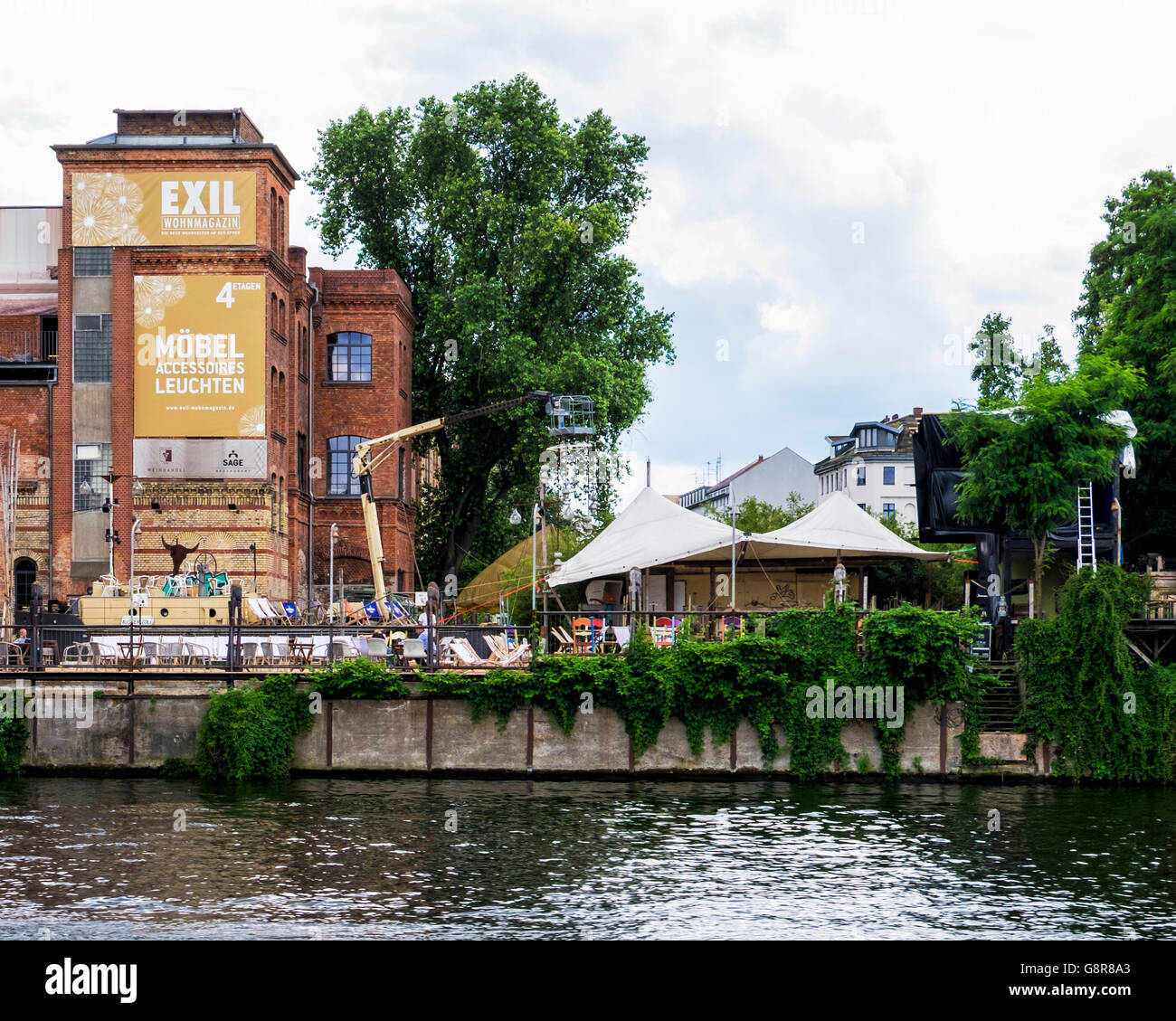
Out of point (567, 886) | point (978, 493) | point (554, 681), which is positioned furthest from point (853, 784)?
point (567, 886)

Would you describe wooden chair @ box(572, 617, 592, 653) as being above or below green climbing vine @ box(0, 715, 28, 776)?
above

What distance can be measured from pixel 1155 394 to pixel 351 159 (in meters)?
33.9

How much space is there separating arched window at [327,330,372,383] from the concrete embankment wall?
2631 centimetres

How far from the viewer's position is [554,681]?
3042 cm

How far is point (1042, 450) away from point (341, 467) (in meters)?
28.8

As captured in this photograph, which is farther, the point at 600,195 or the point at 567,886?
the point at 600,195

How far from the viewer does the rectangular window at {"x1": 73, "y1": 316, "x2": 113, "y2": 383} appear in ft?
159

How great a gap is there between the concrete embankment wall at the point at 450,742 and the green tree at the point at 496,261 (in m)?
25.1

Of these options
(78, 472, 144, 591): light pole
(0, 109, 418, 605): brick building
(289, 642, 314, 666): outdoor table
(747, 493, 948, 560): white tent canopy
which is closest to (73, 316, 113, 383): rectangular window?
(0, 109, 418, 605): brick building

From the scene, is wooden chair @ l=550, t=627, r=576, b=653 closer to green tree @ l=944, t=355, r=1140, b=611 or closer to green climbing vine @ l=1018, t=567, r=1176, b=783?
green climbing vine @ l=1018, t=567, r=1176, b=783

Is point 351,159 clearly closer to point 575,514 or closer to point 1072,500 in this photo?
point 575,514

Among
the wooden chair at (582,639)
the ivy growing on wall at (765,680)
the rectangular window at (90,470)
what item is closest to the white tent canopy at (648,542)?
the wooden chair at (582,639)

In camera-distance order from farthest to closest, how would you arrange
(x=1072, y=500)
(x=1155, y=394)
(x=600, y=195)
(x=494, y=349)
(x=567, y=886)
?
1. (x=600, y=195)
2. (x=494, y=349)
3. (x=1155, y=394)
4. (x=1072, y=500)
5. (x=567, y=886)

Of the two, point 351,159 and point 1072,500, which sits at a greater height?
point 351,159
